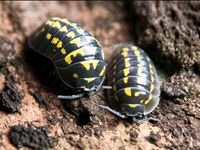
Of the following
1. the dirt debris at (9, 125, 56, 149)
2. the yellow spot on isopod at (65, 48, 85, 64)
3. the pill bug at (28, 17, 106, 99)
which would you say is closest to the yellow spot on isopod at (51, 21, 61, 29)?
the pill bug at (28, 17, 106, 99)

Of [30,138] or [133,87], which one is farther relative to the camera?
[133,87]

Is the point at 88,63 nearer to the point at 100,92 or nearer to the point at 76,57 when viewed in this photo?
the point at 76,57

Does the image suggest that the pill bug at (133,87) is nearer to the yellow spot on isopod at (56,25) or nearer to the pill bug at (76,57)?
the pill bug at (76,57)

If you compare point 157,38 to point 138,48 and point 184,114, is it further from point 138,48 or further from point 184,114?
point 184,114

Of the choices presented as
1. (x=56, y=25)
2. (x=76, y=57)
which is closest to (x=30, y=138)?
(x=76, y=57)

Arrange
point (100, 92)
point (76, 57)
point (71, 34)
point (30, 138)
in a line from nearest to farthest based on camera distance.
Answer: point (30, 138) → point (76, 57) → point (71, 34) → point (100, 92)
